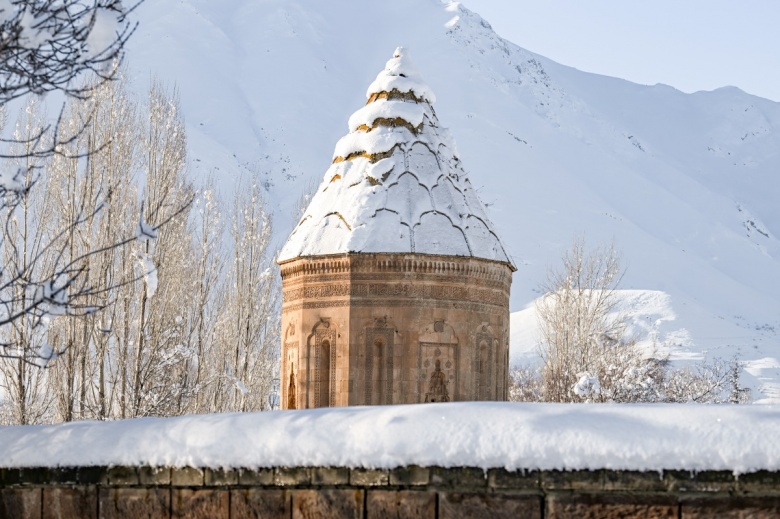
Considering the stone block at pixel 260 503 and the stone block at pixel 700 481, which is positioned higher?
the stone block at pixel 700 481

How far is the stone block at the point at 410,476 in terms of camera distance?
5.58 m

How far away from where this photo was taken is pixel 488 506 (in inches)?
218

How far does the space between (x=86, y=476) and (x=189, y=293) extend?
19.3 m

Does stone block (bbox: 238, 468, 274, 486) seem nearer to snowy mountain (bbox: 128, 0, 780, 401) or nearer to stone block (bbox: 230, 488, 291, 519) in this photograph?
stone block (bbox: 230, 488, 291, 519)

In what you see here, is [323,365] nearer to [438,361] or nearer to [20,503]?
[438,361]

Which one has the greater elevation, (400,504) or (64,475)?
(64,475)

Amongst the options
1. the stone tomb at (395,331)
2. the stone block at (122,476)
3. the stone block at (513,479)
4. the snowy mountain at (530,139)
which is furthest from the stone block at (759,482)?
the snowy mountain at (530,139)

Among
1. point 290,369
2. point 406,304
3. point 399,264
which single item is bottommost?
point 290,369

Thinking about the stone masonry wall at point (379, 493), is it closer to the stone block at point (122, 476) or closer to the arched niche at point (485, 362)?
the stone block at point (122, 476)

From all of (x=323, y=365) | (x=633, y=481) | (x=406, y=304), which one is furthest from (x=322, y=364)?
(x=633, y=481)

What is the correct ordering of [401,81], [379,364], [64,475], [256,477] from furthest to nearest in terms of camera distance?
[401,81] → [379,364] → [64,475] → [256,477]

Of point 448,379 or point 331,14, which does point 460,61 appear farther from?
point 448,379

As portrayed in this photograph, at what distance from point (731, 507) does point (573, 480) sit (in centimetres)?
71

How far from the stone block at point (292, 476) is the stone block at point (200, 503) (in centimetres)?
29
